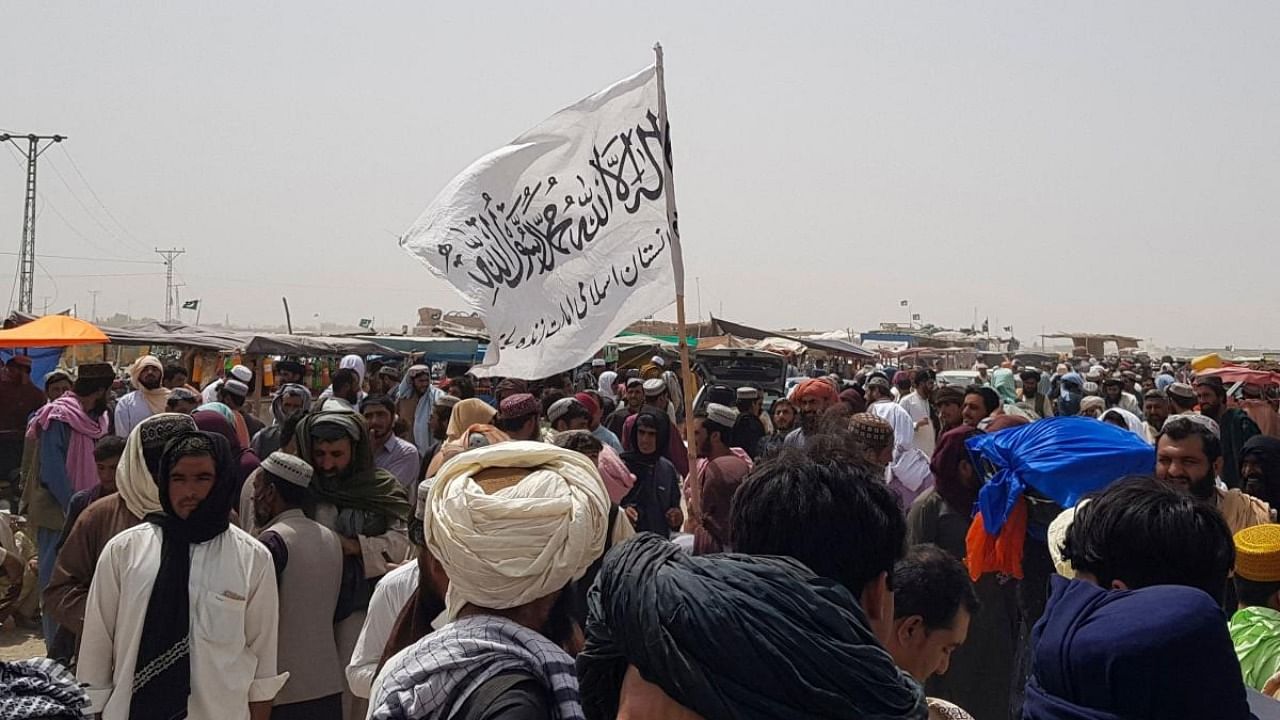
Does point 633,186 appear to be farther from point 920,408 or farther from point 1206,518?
point 920,408

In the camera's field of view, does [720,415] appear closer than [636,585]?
No

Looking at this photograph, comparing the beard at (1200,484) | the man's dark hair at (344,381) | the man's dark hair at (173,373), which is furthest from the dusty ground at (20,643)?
the beard at (1200,484)

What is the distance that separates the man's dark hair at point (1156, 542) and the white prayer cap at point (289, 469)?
254 cm

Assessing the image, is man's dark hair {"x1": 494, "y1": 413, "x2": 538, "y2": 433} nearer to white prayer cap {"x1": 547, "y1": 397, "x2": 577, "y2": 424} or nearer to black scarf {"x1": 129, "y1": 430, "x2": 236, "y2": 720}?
white prayer cap {"x1": 547, "y1": 397, "x2": 577, "y2": 424}

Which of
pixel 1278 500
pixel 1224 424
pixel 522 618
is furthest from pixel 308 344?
pixel 522 618

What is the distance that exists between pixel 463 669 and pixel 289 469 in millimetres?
2034

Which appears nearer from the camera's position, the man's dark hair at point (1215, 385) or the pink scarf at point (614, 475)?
the pink scarf at point (614, 475)

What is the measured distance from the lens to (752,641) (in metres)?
1.42

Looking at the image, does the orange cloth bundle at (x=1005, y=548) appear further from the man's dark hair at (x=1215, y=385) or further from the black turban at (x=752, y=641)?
the man's dark hair at (x=1215, y=385)

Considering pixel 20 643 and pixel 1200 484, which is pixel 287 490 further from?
pixel 20 643

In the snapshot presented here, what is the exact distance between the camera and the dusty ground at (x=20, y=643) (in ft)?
23.4

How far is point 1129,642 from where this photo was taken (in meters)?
2.07

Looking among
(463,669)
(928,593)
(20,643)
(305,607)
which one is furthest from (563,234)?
(20,643)

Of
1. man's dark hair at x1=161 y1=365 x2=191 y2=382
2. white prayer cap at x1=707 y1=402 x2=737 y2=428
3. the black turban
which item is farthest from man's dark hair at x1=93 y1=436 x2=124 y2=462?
man's dark hair at x1=161 y1=365 x2=191 y2=382
